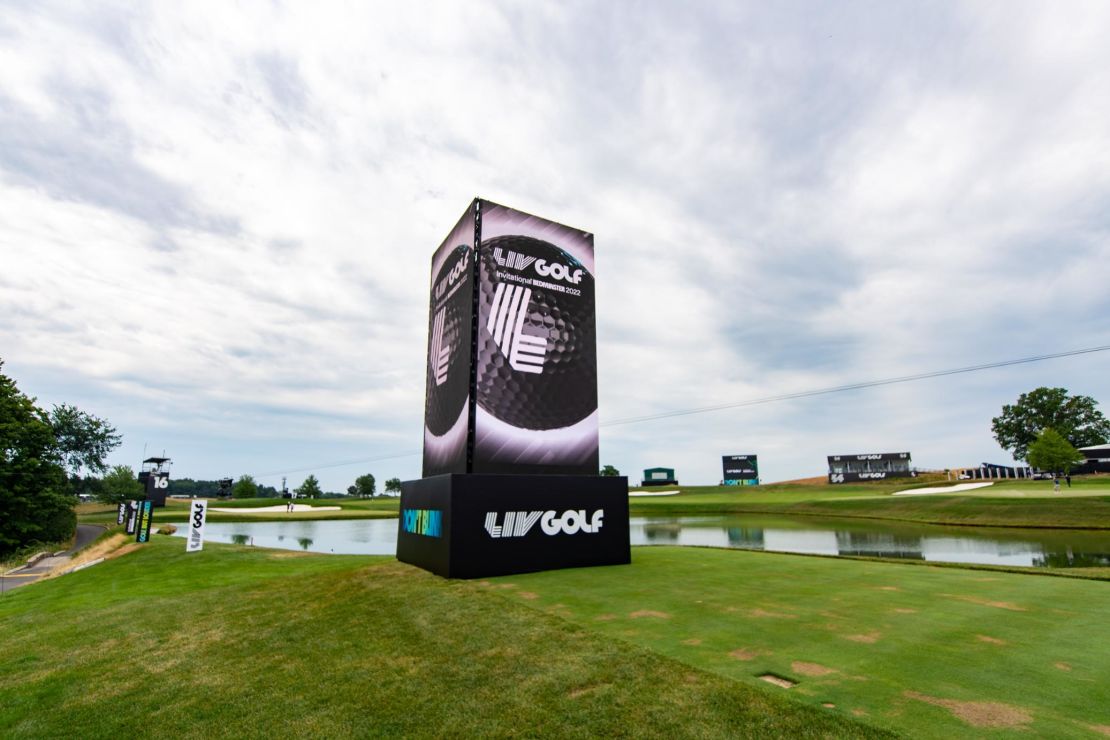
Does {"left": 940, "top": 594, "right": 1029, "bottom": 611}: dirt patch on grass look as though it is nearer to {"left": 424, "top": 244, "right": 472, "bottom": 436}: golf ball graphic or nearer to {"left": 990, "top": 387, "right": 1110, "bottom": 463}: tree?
{"left": 424, "top": 244, "right": 472, "bottom": 436}: golf ball graphic

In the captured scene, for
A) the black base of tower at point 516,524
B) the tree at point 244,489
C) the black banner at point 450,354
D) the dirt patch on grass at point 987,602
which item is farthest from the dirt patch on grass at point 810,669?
the tree at point 244,489

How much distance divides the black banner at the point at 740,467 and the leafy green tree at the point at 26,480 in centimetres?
11544

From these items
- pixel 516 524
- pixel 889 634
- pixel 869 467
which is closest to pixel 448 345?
pixel 516 524

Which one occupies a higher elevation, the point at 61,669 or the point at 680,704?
the point at 680,704

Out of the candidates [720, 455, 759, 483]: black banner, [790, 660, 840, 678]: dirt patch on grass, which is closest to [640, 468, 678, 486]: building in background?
[720, 455, 759, 483]: black banner

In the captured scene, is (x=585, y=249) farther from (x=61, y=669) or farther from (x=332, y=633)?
(x=61, y=669)

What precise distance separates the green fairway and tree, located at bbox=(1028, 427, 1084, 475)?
62.8 metres

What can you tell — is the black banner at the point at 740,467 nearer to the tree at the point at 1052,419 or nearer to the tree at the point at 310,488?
the tree at the point at 1052,419

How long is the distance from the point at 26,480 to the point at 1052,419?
13554 cm

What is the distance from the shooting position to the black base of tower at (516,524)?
48.4 ft

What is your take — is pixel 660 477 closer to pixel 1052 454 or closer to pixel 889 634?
pixel 1052 454

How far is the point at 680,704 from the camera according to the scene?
5.88 m

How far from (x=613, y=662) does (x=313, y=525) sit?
217ft

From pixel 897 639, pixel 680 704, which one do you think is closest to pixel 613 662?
pixel 680 704
